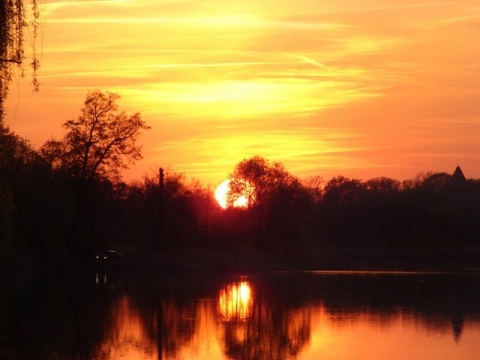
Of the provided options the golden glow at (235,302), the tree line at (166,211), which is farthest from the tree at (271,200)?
the golden glow at (235,302)

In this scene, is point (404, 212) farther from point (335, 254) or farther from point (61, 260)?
point (61, 260)

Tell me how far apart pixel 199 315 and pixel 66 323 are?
493 centimetres

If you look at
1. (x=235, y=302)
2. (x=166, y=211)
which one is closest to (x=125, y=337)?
(x=235, y=302)

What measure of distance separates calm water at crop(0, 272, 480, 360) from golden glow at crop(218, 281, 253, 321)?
0.05 metres

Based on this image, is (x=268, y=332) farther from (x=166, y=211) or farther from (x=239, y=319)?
(x=166, y=211)

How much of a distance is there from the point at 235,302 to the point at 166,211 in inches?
1376

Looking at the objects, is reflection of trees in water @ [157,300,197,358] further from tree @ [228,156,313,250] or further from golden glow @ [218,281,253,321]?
tree @ [228,156,313,250]

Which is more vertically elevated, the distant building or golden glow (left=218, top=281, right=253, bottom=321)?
the distant building

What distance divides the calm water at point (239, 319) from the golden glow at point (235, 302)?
0.05 m

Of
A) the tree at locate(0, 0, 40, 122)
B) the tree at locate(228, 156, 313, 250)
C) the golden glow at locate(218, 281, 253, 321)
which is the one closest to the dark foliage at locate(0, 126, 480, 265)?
the tree at locate(228, 156, 313, 250)

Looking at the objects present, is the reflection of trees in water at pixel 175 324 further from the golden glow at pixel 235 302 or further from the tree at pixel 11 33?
the tree at pixel 11 33

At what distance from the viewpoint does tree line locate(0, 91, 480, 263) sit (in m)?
53.7

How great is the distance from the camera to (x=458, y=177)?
15138cm

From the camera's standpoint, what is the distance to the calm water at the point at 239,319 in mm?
23594
